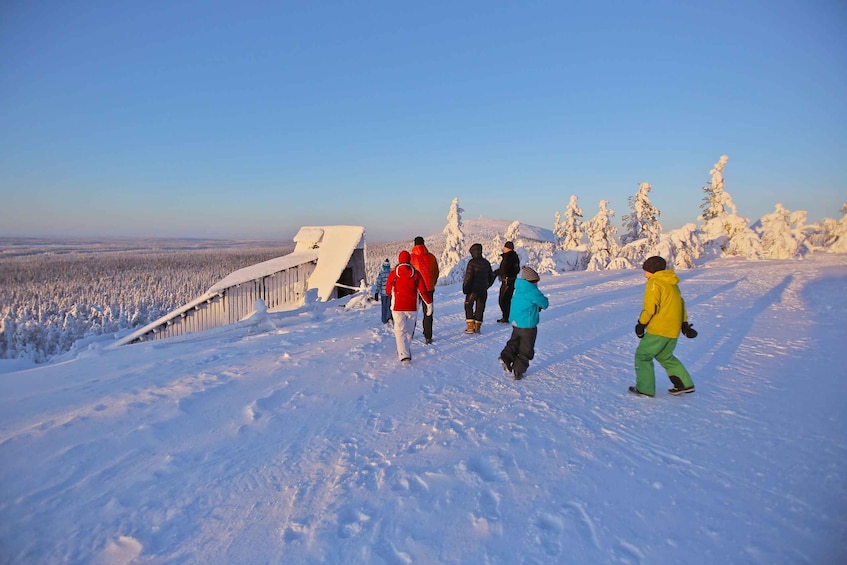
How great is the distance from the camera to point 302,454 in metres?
3.70

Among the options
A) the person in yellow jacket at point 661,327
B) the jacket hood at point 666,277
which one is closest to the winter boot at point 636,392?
the person in yellow jacket at point 661,327

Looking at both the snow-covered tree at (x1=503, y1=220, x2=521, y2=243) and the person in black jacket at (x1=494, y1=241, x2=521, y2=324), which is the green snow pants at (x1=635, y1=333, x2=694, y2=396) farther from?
the snow-covered tree at (x1=503, y1=220, x2=521, y2=243)

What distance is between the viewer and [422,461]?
3.53m

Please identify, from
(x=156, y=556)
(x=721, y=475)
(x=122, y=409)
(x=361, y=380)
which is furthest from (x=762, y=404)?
(x=122, y=409)

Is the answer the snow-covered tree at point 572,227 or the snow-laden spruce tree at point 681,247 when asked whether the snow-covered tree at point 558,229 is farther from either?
the snow-laden spruce tree at point 681,247

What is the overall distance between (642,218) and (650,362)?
105 feet

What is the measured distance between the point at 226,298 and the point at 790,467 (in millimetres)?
13527

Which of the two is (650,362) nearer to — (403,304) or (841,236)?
(403,304)

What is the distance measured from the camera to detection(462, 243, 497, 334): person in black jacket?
855 cm

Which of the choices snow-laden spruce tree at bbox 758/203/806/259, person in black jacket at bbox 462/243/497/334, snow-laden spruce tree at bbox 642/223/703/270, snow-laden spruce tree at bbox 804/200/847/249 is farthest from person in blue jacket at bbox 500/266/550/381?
snow-laden spruce tree at bbox 804/200/847/249

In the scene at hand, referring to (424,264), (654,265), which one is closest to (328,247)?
(424,264)

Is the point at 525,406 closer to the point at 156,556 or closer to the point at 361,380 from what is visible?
the point at 361,380

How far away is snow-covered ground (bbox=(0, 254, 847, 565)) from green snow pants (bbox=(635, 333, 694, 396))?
0.21 metres

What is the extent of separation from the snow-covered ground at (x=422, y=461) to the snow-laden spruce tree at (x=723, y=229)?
25.9 meters
